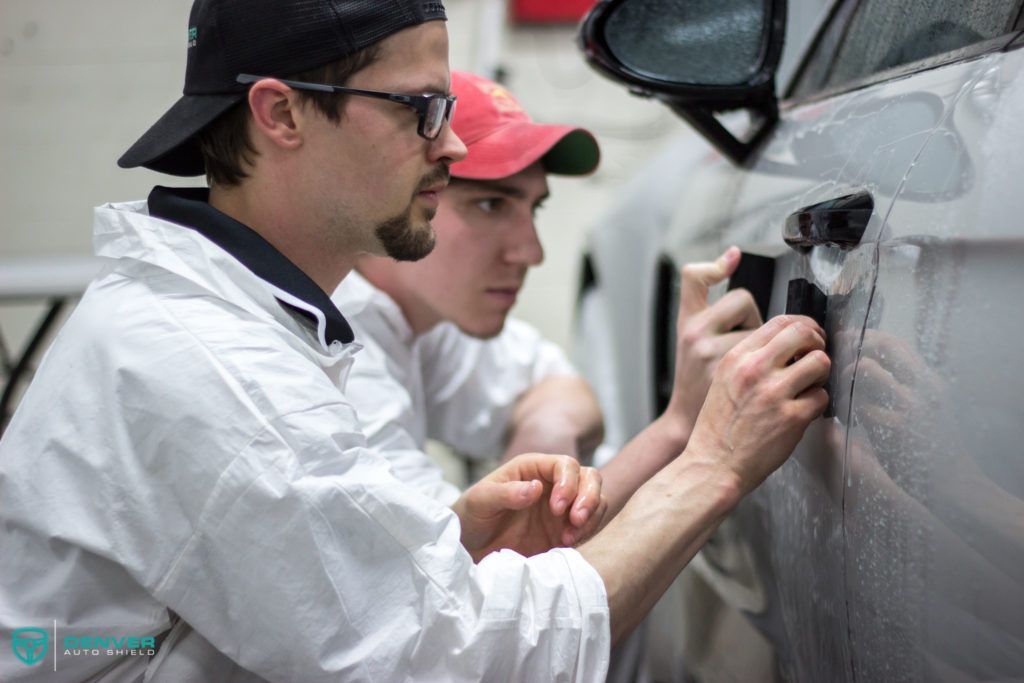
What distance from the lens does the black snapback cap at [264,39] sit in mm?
1188

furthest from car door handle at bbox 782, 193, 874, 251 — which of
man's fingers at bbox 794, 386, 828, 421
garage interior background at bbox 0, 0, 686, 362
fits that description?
garage interior background at bbox 0, 0, 686, 362

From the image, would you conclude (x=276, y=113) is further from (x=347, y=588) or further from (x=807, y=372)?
(x=807, y=372)

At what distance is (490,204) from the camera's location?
186 centimetres

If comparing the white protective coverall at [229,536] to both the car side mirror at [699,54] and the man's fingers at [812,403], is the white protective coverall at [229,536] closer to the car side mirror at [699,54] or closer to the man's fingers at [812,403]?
the man's fingers at [812,403]

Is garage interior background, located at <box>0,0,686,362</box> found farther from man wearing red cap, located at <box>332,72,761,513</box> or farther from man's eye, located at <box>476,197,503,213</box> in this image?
man's eye, located at <box>476,197,503,213</box>

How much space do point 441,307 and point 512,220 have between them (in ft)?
0.66

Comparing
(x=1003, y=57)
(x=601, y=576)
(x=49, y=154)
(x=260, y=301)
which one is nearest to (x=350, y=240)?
(x=260, y=301)

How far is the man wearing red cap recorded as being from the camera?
164 centimetres

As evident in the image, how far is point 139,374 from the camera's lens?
1.03 metres

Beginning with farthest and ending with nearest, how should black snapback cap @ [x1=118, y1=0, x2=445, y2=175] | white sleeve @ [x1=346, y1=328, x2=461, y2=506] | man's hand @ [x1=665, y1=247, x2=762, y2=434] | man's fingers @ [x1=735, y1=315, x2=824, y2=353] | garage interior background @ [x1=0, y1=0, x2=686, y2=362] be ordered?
garage interior background @ [x1=0, y1=0, x2=686, y2=362] → white sleeve @ [x1=346, y1=328, x2=461, y2=506] → man's hand @ [x1=665, y1=247, x2=762, y2=434] → black snapback cap @ [x1=118, y1=0, x2=445, y2=175] → man's fingers @ [x1=735, y1=315, x2=824, y2=353]

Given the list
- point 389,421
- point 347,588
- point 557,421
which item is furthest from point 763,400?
point 557,421

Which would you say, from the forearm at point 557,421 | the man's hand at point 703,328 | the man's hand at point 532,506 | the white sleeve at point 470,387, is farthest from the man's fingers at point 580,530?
the white sleeve at point 470,387

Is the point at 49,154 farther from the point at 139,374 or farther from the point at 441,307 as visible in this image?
the point at 139,374

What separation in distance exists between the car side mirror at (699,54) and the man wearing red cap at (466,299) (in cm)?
30
